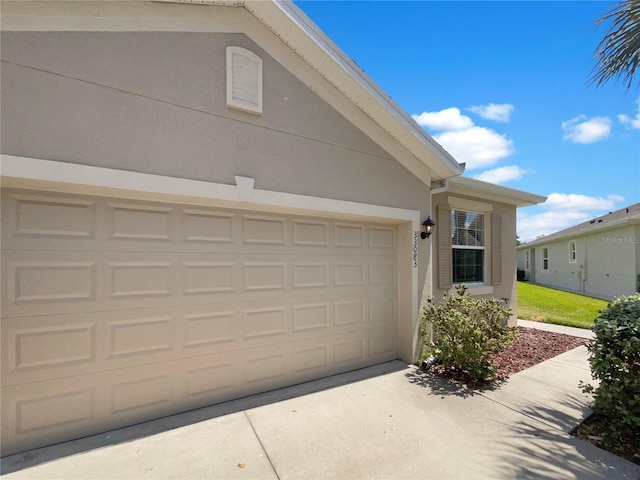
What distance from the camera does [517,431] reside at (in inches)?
134

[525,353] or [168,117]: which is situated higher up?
[168,117]

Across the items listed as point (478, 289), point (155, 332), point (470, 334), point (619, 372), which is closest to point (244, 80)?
point (155, 332)

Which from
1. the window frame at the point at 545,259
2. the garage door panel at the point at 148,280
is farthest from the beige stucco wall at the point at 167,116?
the window frame at the point at 545,259

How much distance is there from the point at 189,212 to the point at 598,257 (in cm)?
2147

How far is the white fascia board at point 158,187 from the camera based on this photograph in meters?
2.76

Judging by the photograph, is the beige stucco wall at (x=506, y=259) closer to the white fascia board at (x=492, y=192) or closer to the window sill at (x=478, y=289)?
the window sill at (x=478, y=289)

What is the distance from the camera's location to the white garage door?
298 centimetres

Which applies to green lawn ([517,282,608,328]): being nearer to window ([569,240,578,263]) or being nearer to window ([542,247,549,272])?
window ([569,240,578,263])

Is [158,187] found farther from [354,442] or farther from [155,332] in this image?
[354,442]

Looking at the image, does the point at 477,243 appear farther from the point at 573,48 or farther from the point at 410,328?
the point at 573,48

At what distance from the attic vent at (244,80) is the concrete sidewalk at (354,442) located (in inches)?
157

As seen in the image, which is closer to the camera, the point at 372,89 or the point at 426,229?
the point at 372,89

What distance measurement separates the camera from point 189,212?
381 cm

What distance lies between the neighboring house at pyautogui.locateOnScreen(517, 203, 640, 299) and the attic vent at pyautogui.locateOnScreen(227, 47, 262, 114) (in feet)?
59.0
